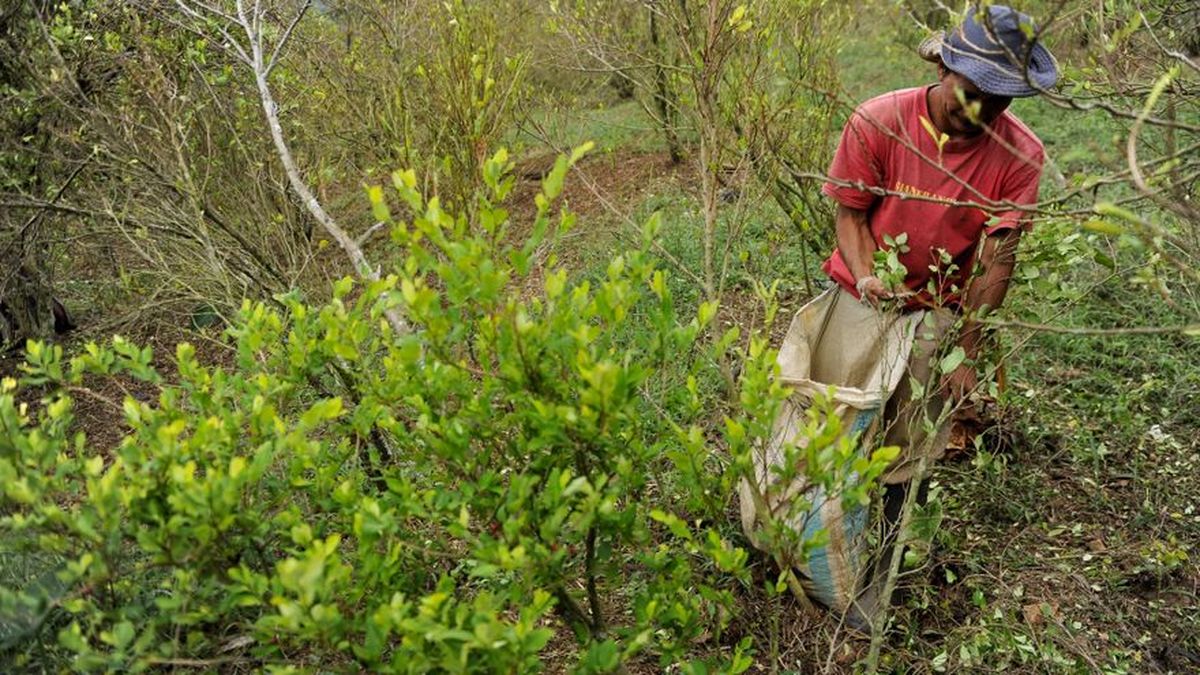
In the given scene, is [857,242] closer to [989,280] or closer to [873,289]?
[873,289]

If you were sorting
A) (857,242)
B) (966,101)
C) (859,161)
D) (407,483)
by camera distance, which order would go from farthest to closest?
1. (857,242)
2. (859,161)
3. (966,101)
4. (407,483)

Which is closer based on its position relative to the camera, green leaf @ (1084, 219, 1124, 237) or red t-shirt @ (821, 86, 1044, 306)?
green leaf @ (1084, 219, 1124, 237)

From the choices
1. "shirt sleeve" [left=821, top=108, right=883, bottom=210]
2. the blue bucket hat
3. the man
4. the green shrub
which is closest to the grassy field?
the man

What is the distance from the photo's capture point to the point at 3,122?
15.0 ft

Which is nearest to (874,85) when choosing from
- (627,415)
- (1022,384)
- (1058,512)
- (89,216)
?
(1022,384)

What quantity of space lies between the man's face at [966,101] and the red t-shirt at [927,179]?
0.16 ft

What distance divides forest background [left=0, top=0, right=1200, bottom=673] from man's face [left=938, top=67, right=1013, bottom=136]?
0.95 feet

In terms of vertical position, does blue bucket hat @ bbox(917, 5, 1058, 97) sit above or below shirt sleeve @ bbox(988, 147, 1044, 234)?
above

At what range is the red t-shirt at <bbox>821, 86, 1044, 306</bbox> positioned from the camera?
2.46 meters

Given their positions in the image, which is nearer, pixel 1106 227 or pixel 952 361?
pixel 1106 227

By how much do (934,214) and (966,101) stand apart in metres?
0.40

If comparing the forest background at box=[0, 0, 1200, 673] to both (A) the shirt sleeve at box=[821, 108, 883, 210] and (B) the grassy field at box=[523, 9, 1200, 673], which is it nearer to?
(B) the grassy field at box=[523, 9, 1200, 673]

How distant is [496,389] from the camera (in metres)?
1.70

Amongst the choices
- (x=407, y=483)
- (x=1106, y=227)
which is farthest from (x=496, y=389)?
(x=1106, y=227)
